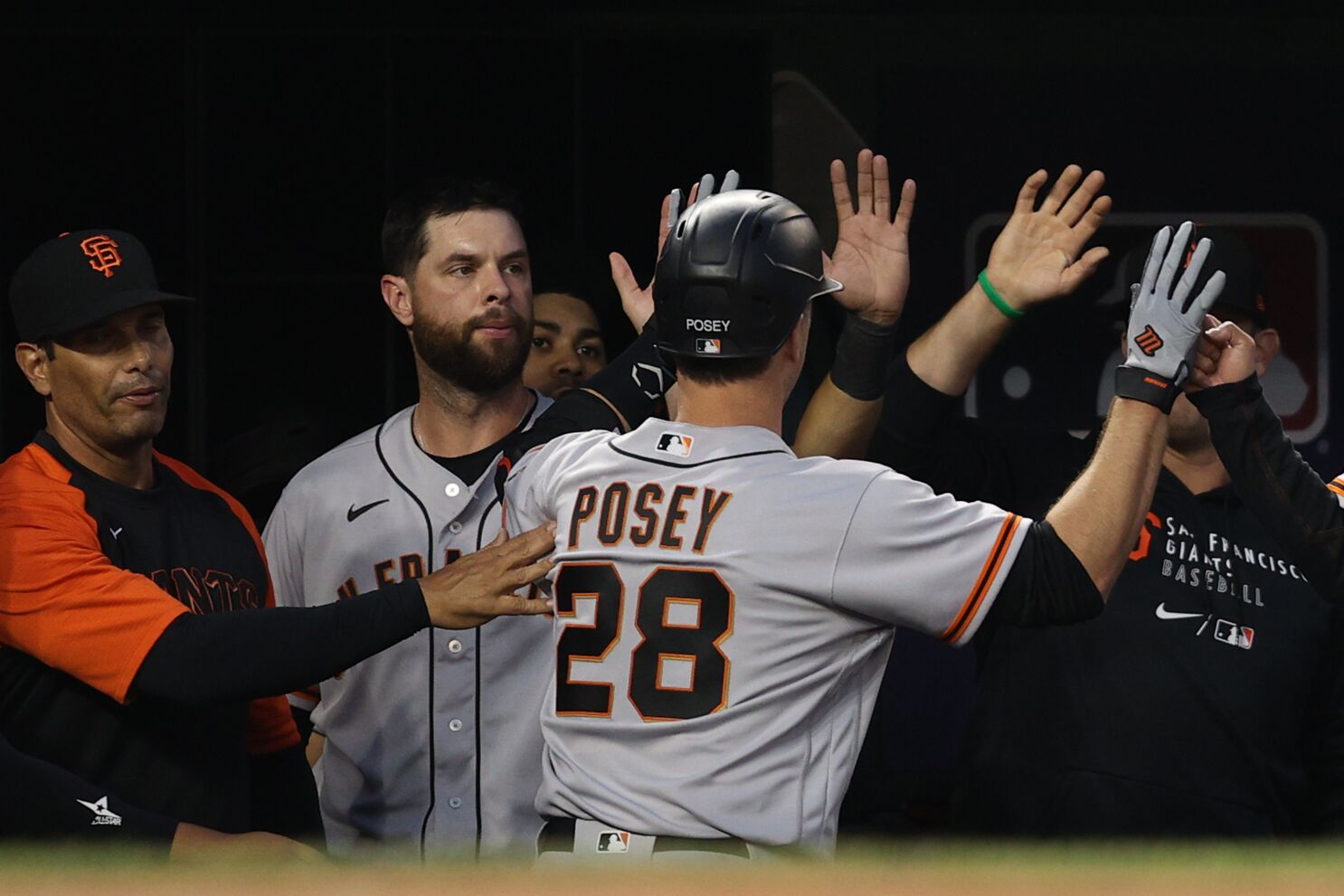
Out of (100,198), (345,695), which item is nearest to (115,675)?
(345,695)

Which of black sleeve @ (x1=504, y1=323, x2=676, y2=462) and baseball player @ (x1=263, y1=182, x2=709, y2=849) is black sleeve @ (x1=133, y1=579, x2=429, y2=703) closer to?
black sleeve @ (x1=504, y1=323, x2=676, y2=462)

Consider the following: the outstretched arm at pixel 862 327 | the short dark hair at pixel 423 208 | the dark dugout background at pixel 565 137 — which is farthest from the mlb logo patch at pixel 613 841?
the dark dugout background at pixel 565 137

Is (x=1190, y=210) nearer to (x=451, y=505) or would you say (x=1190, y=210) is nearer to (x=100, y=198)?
(x=451, y=505)

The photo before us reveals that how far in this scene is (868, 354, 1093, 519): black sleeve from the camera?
8.68ft

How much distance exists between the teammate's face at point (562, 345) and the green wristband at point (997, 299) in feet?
3.57

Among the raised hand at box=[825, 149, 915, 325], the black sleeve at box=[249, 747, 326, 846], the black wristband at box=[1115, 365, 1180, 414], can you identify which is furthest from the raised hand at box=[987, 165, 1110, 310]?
the black sleeve at box=[249, 747, 326, 846]

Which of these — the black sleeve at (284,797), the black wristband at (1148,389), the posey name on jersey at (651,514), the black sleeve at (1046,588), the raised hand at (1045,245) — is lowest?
the black sleeve at (284,797)

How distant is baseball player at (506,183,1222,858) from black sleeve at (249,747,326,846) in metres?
0.85

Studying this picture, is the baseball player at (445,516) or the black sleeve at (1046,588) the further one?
the baseball player at (445,516)

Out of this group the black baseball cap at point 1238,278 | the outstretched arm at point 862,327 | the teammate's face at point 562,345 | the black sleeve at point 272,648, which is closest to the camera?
the black sleeve at point 272,648

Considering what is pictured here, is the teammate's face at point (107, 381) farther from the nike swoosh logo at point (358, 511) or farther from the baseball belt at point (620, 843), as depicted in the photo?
the baseball belt at point (620, 843)

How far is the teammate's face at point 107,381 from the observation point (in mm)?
2584

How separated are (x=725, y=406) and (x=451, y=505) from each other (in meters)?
0.91

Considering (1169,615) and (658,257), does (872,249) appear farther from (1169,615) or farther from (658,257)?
(1169,615)
